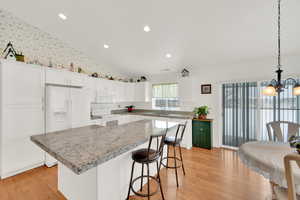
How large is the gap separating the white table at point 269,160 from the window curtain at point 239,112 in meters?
1.95

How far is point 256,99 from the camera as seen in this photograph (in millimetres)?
3547

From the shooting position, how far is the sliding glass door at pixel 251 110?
10.6 ft

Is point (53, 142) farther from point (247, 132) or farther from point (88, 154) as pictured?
point (247, 132)

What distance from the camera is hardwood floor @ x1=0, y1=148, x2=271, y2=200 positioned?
1966 millimetres

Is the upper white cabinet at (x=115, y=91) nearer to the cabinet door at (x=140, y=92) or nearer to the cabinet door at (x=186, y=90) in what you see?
the cabinet door at (x=140, y=92)

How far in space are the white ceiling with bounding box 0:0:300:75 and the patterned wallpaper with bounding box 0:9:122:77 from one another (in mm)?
166

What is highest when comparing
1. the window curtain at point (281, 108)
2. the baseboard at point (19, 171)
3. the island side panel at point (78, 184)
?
the window curtain at point (281, 108)

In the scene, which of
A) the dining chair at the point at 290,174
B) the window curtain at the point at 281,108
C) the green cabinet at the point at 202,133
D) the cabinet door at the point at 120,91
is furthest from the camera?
the cabinet door at the point at 120,91

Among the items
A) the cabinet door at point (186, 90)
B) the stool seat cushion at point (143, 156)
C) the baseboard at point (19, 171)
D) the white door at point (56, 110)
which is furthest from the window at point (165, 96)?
the baseboard at point (19, 171)

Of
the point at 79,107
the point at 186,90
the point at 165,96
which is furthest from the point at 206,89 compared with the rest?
the point at 79,107

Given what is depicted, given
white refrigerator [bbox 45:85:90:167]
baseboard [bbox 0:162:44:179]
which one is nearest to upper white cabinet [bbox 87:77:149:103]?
white refrigerator [bbox 45:85:90:167]

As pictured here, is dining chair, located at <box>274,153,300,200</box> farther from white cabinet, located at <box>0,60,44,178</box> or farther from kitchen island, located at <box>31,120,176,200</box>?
white cabinet, located at <box>0,60,44,178</box>

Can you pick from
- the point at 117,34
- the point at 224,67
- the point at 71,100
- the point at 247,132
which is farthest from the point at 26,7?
the point at 247,132

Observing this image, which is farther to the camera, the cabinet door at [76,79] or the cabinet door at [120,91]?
the cabinet door at [120,91]
